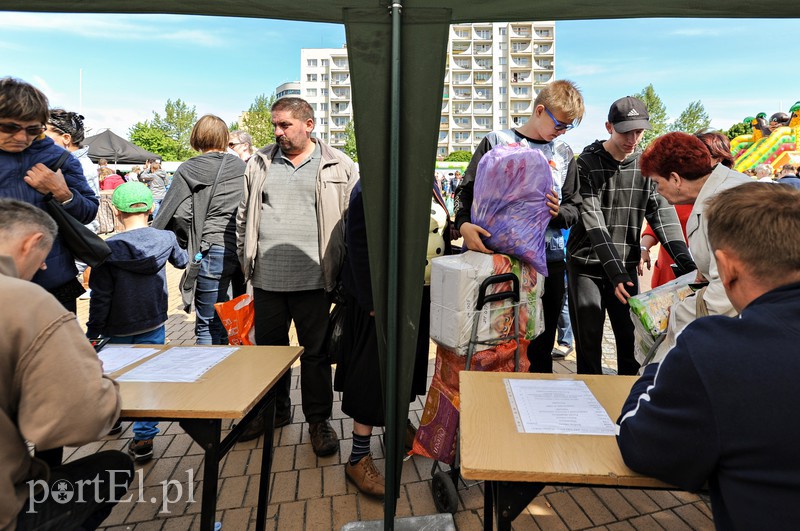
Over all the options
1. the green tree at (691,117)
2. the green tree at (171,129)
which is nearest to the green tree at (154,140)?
the green tree at (171,129)

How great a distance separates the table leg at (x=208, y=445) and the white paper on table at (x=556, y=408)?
3.41ft

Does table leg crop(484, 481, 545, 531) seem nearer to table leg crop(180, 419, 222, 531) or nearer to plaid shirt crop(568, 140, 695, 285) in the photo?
table leg crop(180, 419, 222, 531)

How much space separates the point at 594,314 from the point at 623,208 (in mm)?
712

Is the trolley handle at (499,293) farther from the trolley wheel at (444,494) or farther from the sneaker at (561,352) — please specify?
the sneaker at (561,352)

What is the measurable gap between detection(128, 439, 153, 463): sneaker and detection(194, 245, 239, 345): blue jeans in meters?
0.83

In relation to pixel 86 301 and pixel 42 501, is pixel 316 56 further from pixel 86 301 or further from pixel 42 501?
pixel 42 501

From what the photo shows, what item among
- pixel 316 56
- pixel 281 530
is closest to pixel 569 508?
pixel 281 530

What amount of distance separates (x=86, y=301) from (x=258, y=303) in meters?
5.52

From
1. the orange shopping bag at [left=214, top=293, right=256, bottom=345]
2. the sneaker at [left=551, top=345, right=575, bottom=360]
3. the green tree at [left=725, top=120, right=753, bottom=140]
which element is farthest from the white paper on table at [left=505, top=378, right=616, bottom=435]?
the green tree at [left=725, top=120, right=753, bottom=140]

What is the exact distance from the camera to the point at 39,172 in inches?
95.0

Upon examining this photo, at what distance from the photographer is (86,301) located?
718 centimetres

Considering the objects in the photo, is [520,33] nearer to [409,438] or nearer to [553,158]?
[553,158]

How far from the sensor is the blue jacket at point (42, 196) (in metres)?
2.38

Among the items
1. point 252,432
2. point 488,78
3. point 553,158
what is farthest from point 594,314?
point 488,78
